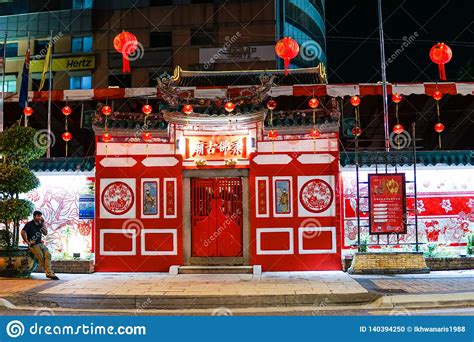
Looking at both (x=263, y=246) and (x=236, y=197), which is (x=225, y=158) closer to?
Answer: (x=236, y=197)

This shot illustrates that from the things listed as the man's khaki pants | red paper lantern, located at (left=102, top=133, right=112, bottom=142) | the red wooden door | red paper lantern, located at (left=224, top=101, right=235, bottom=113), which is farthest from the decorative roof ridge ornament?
the man's khaki pants

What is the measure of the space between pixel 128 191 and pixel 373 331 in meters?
9.34

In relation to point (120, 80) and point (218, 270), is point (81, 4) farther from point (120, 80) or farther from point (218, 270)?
point (218, 270)

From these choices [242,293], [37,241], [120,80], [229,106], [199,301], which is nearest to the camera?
[199,301]

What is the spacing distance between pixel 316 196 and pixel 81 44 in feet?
90.4

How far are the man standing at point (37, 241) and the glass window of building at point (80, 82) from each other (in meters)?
25.3

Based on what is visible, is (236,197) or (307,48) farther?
(307,48)

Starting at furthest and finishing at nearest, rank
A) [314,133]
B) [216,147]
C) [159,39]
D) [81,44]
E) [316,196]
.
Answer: [81,44], [159,39], [216,147], [316,196], [314,133]

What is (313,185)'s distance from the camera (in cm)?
1245

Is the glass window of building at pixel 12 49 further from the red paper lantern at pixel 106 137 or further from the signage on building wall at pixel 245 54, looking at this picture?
the red paper lantern at pixel 106 137

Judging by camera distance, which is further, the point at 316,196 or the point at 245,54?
the point at 245,54

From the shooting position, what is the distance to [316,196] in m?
12.4

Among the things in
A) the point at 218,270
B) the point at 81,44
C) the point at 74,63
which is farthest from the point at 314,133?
the point at 81,44

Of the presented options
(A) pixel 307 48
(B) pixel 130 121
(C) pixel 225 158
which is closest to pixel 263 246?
(C) pixel 225 158
